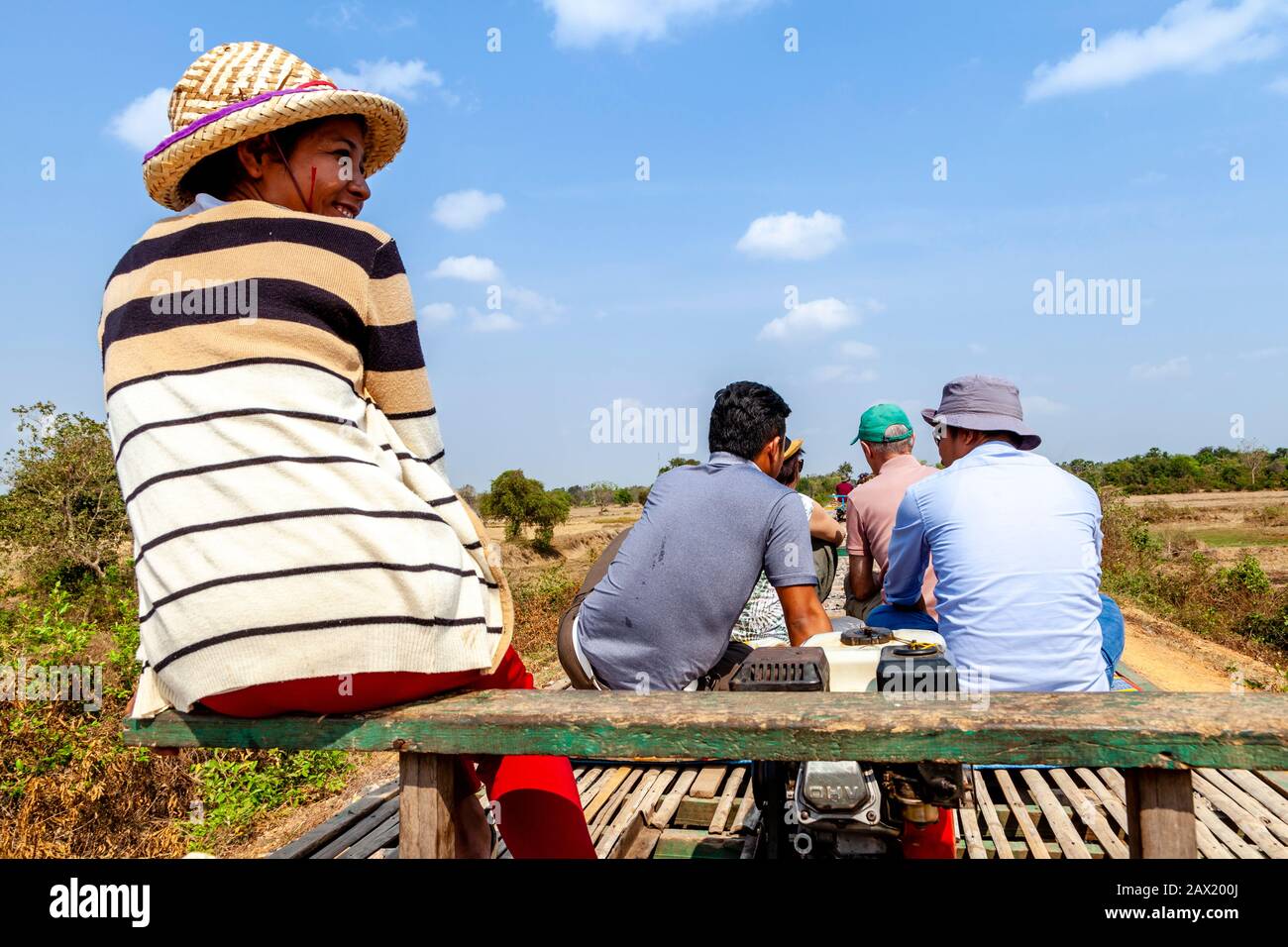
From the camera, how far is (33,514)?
1207 centimetres

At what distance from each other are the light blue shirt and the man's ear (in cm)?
169

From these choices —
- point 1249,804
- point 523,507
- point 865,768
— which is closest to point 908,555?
point 865,768

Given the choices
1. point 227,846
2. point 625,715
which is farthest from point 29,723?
point 625,715

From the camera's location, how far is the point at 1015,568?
7.25ft

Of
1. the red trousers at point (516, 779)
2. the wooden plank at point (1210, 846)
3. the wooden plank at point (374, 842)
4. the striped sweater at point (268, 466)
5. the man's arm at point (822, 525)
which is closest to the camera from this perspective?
the striped sweater at point (268, 466)

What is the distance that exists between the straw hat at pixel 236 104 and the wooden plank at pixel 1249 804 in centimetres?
343

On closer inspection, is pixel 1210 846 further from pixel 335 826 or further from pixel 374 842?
pixel 335 826

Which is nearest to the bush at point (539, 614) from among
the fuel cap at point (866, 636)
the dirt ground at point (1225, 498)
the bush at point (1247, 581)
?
the fuel cap at point (866, 636)

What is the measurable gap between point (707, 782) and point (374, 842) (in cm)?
122

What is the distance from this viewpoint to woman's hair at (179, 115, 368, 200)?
5.00ft

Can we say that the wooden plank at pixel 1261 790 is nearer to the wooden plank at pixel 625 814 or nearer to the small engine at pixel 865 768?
the small engine at pixel 865 768

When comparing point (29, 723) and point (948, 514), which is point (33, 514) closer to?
point (29, 723)

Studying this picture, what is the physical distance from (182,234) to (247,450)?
39 cm

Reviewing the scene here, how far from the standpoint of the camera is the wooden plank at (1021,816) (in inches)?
115
